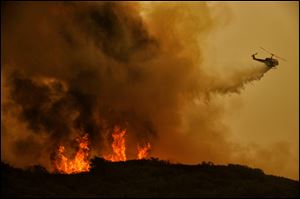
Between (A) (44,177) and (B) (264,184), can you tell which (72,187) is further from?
(B) (264,184)

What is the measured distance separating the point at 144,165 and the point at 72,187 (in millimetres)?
12432

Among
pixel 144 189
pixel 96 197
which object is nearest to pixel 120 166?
→ pixel 144 189

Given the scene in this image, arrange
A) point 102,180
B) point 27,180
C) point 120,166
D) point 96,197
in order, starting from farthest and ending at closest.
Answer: point 120,166
point 102,180
point 27,180
point 96,197

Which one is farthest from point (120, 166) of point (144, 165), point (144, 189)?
point (144, 189)

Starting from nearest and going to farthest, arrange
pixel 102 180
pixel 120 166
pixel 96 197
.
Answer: pixel 96 197 < pixel 102 180 < pixel 120 166

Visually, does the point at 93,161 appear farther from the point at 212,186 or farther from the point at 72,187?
the point at 212,186

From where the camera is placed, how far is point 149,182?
69.2 meters

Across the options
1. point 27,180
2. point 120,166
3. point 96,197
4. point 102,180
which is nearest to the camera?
point 96,197

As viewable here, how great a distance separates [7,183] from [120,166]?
16.6 meters

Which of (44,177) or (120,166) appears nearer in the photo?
(44,177)

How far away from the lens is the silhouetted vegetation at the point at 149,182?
63.6 metres

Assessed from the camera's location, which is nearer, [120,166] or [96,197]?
[96,197]

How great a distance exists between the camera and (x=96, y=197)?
61.6 meters

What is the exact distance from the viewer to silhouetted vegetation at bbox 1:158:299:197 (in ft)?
209
